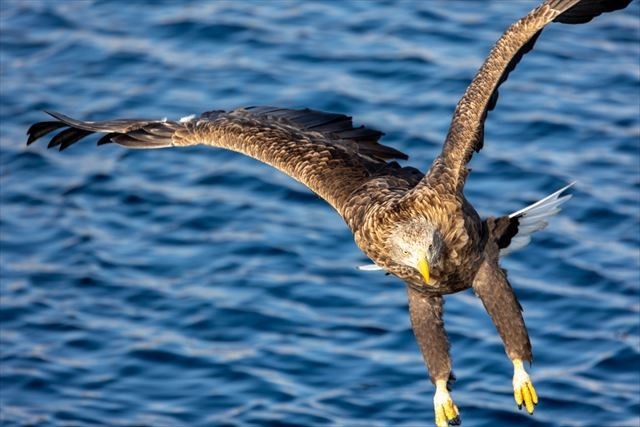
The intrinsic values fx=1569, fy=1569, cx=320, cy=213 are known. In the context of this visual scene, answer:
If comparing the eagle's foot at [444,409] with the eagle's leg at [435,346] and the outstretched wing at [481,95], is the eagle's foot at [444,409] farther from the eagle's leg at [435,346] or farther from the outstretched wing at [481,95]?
the outstretched wing at [481,95]

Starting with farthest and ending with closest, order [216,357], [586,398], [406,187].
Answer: [216,357] → [586,398] → [406,187]

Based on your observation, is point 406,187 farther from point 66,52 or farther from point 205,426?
point 66,52

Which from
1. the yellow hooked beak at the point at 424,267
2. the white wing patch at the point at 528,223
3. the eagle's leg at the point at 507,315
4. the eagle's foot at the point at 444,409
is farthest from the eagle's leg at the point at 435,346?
the yellow hooked beak at the point at 424,267

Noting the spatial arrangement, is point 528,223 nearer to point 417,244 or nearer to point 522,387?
point 522,387

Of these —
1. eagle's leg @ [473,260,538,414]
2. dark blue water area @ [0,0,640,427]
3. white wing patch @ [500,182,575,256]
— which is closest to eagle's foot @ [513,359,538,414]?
eagle's leg @ [473,260,538,414]

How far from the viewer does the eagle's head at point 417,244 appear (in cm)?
865

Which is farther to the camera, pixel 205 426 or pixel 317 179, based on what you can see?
pixel 205 426

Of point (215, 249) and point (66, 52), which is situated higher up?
point (66, 52)

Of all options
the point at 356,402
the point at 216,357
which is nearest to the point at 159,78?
the point at 216,357

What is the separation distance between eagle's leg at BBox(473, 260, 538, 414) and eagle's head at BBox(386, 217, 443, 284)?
2.27 ft

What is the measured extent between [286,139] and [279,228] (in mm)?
4402

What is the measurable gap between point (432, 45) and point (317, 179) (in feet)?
24.4

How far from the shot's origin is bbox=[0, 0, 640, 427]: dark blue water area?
42.9 feet

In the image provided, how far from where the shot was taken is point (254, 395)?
13.1 m
